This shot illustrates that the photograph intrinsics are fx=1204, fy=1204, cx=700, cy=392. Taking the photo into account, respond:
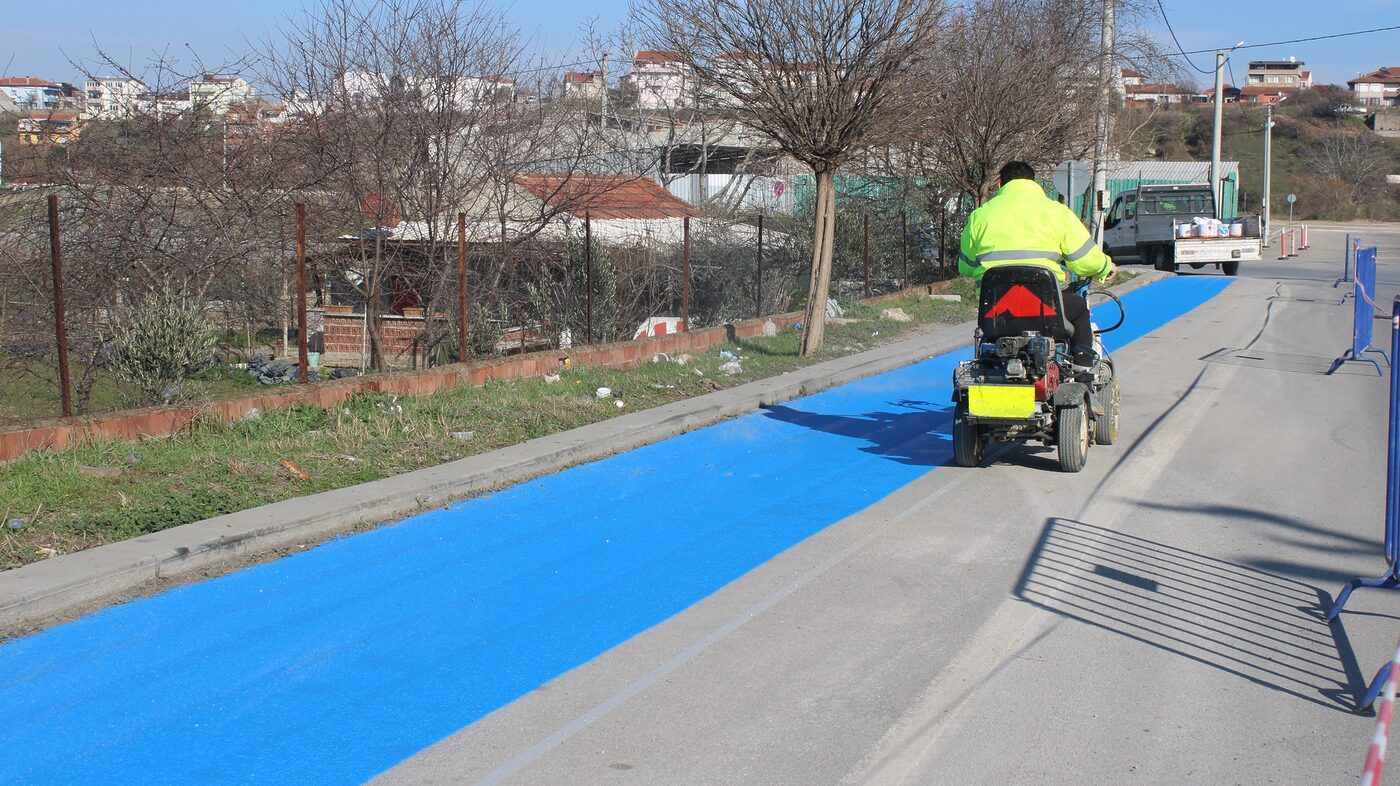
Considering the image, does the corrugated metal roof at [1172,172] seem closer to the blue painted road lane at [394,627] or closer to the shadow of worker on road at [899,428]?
the shadow of worker on road at [899,428]

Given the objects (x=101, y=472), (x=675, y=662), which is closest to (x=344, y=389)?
(x=101, y=472)

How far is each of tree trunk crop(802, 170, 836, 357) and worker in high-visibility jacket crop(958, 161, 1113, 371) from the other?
6.62 meters

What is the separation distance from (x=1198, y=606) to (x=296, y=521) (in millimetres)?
5619

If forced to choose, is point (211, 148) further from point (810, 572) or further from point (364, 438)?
point (810, 572)

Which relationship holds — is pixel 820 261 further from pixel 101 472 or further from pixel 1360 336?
pixel 101 472

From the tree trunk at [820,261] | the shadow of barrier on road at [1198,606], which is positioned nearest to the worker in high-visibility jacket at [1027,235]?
the shadow of barrier on road at [1198,606]

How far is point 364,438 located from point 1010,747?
6.84 meters

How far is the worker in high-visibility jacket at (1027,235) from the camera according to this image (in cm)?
942

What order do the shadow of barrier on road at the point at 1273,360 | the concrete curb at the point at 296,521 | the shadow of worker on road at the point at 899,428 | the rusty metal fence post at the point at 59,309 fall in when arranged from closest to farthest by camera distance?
the concrete curb at the point at 296,521
the rusty metal fence post at the point at 59,309
the shadow of worker on road at the point at 899,428
the shadow of barrier on road at the point at 1273,360

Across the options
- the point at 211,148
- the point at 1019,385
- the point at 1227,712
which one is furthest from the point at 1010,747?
the point at 211,148

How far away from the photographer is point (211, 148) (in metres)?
13.0

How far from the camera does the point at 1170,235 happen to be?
36312 mm

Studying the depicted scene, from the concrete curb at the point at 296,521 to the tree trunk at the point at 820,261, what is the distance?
140 inches

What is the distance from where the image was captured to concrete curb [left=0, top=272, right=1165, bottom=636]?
6.66 meters
